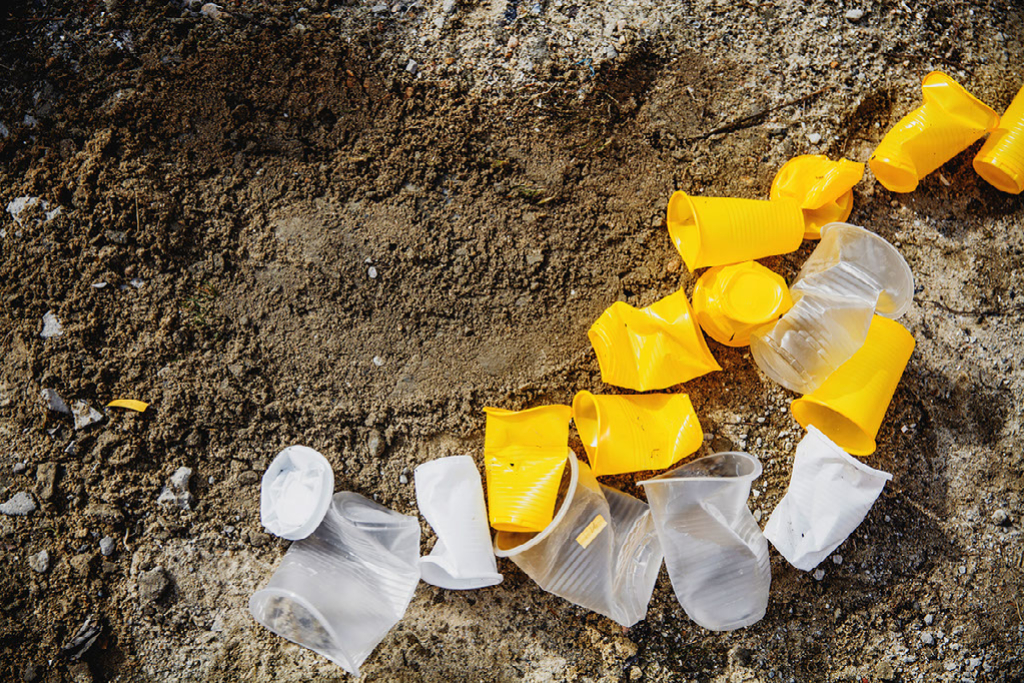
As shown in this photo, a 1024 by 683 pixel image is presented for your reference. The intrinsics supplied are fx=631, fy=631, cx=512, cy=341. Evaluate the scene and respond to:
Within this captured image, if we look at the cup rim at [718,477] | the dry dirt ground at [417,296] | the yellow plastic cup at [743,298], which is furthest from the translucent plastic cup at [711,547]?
the yellow plastic cup at [743,298]

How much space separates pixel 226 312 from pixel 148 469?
472mm

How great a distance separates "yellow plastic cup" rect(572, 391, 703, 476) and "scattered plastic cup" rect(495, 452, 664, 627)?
9cm

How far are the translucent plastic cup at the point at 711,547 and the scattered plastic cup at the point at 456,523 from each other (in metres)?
0.44

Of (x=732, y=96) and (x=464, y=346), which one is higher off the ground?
(x=732, y=96)

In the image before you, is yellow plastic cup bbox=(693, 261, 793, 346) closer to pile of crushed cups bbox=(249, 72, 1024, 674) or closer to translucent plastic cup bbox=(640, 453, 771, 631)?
pile of crushed cups bbox=(249, 72, 1024, 674)

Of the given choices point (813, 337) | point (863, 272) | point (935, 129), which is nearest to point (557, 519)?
point (813, 337)

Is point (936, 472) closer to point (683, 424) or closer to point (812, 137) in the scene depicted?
point (683, 424)

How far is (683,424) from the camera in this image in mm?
1676

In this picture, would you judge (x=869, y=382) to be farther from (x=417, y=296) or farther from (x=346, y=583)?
(x=346, y=583)

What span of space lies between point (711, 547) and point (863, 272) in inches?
32.6

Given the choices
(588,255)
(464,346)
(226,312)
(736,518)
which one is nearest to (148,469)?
(226,312)

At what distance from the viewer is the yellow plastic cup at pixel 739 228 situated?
65.0 inches

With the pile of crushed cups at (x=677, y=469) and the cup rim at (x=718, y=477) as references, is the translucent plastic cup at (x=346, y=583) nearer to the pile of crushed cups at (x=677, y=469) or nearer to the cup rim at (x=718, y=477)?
the pile of crushed cups at (x=677, y=469)

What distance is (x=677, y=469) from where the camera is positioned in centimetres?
172
